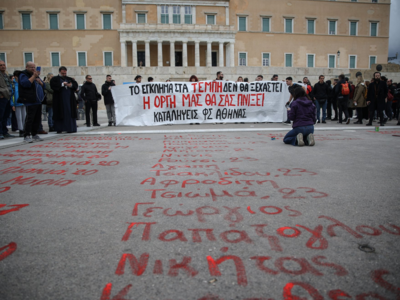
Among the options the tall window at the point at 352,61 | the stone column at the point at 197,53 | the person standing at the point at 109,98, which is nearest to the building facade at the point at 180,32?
the stone column at the point at 197,53

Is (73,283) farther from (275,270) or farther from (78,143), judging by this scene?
(78,143)

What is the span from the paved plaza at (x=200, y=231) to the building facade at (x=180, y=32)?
41.4m

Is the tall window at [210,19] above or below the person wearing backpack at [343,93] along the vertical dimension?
above

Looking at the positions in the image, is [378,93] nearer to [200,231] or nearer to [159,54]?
[200,231]

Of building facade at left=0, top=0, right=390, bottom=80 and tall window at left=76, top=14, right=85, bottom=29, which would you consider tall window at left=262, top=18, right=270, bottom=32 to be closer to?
building facade at left=0, top=0, right=390, bottom=80

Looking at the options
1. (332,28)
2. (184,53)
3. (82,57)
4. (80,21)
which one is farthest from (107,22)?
(332,28)

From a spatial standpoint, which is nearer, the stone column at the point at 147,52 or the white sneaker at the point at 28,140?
the white sneaker at the point at 28,140

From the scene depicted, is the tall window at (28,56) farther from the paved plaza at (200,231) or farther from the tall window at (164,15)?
the paved plaza at (200,231)

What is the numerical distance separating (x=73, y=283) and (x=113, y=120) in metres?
12.4

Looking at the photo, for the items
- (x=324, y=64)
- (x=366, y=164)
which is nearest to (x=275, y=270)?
(x=366, y=164)

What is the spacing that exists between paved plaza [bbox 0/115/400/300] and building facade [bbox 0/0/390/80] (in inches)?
1630

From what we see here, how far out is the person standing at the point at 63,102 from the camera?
9328 millimetres

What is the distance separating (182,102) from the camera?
13.0 m

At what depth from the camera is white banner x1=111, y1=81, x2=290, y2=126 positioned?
13.0 meters
